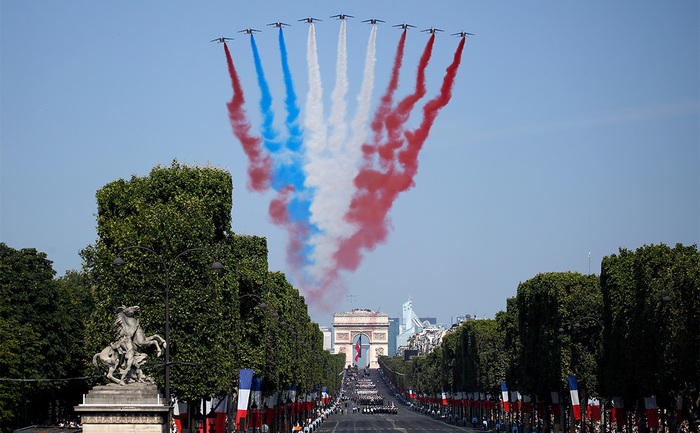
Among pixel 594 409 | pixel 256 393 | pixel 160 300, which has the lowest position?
pixel 594 409

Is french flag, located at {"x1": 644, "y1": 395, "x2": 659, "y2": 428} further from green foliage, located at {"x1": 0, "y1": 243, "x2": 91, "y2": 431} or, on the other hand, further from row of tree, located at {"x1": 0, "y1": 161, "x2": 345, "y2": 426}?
green foliage, located at {"x1": 0, "y1": 243, "x2": 91, "y2": 431}

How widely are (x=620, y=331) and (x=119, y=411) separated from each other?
2064 inches

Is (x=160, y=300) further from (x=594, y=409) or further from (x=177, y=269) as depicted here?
(x=594, y=409)

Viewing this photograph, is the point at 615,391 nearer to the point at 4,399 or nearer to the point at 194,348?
the point at 194,348

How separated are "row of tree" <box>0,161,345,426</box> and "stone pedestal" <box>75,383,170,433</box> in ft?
39.1

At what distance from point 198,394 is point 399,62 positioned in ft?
180

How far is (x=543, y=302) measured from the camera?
11369 cm

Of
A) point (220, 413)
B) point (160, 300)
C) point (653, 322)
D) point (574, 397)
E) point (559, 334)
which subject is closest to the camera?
point (160, 300)

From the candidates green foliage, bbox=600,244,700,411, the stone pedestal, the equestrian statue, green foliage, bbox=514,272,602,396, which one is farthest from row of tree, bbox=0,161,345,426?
green foliage, bbox=600,244,700,411

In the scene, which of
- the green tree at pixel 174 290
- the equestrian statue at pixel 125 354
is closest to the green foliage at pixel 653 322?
the green tree at pixel 174 290

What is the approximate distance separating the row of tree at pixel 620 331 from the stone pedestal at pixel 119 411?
118 ft

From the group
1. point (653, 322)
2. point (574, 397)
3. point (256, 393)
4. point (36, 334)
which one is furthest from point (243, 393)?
point (574, 397)

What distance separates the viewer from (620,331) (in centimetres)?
8544

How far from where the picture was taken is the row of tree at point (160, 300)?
2505 inches
